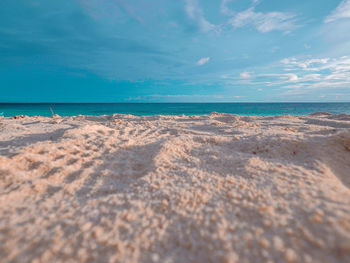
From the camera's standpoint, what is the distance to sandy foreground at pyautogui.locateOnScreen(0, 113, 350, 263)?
112cm

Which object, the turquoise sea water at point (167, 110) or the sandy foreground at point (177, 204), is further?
the turquoise sea water at point (167, 110)

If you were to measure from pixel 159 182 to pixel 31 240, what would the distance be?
118 cm

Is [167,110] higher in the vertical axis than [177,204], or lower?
lower

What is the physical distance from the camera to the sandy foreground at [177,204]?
1122 millimetres

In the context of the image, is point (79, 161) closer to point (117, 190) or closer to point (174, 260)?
point (117, 190)

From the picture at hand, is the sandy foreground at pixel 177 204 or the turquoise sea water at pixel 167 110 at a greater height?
the sandy foreground at pixel 177 204

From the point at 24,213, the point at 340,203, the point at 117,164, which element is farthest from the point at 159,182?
the point at 340,203

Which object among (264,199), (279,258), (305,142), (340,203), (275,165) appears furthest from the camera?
(305,142)

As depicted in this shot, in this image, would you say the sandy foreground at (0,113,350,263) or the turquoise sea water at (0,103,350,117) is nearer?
the sandy foreground at (0,113,350,263)

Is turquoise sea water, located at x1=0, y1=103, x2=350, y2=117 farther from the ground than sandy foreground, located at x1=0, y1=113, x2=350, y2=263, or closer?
closer

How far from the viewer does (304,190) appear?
5.39ft

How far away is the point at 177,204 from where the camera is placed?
161cm

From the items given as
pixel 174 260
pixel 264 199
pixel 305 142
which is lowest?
pixel 174 260

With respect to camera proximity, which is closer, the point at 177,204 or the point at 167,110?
the point at 177,204
